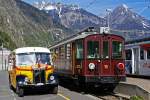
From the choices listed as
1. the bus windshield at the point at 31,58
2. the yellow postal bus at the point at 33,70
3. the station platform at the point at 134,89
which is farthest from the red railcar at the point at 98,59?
the bus windshield at the point at 31,58

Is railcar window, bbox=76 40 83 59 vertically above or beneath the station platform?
above

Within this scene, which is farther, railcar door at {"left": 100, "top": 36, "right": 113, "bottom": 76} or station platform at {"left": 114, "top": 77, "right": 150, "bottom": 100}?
railcar door at {"left": 100, "top": 36, "right": 113, "bottom": 76}

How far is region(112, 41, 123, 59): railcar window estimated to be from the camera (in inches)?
1037

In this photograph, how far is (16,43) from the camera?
169m

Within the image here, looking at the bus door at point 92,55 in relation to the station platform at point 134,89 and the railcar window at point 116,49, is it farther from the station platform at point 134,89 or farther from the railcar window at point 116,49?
the station platform at point 134,89

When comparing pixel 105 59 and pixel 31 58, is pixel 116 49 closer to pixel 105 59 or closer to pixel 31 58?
pixel 105 59

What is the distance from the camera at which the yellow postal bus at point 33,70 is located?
24859 millimetres

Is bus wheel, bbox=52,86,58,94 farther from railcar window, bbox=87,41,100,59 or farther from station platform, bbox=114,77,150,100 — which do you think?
station platform, bbox=114,77,150,100

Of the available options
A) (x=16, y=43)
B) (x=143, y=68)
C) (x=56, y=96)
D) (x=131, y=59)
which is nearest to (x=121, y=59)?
(x=56, y=96)

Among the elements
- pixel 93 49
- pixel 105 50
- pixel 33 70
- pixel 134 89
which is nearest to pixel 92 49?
pixel 93 49

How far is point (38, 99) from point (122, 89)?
5.05 metres

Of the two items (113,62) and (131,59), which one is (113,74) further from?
(131,59)

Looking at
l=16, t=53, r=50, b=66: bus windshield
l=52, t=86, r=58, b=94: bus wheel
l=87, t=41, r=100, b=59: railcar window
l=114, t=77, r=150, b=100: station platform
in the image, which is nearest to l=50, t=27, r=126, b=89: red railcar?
l=87, t=41, r=100, b=59: railcar window

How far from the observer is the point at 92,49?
26.3 meters
